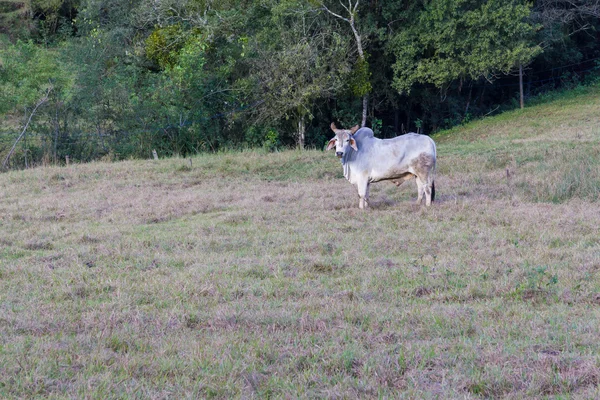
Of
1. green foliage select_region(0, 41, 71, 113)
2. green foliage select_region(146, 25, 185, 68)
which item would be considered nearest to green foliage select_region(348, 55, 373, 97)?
green foliage select_region(146, 25, 185, 68)

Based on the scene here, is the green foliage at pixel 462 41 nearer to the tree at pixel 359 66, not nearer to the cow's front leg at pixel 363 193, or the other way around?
the tree at pixel 359 66

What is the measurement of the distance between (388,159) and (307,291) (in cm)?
551

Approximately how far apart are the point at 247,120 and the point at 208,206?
1107cm

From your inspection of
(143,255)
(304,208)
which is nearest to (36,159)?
(304,208)

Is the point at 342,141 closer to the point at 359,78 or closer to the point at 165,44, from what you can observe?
the point at 359,78

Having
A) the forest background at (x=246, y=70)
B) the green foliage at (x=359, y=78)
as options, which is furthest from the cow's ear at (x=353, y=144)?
the green foliage at (x=359, y=78)

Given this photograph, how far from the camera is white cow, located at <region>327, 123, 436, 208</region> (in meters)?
11.7

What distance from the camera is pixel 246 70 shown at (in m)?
23.6

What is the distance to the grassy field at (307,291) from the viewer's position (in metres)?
4.69

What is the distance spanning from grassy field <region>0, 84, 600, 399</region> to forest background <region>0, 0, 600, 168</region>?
7.22m

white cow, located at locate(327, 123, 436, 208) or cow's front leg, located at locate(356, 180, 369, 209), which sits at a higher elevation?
white cow, located at locate(327, 123, 436, 208)

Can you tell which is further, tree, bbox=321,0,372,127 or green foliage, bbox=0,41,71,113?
tree, bbox=321,0,372,127

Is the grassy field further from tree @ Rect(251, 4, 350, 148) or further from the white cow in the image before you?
tree @ Rect(251, 4, 350, 148)

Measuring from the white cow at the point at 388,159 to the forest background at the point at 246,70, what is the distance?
32.5ft
